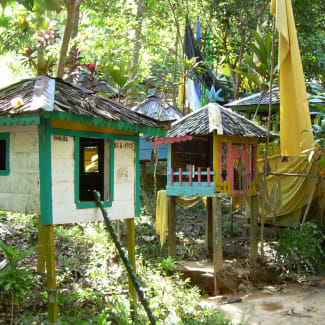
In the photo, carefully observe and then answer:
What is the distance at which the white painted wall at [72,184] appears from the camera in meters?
6.62

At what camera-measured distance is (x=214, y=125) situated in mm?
10703

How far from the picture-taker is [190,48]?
18047 mm

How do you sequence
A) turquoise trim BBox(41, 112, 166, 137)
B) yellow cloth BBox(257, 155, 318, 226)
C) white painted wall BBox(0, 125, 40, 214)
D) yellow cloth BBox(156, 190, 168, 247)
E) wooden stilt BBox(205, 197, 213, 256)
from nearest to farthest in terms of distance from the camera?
turquoise trim BBox(41, 112, 166, 137)
white painted wall BBox(0, 125, 40, 214)
yellow cloth BBox(156, 190, 168, 247)
yellow cloth BBox(257, 155, 318, 226)
wooden stilt BBox(205, 197, 213, 256)

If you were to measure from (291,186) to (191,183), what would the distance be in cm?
374

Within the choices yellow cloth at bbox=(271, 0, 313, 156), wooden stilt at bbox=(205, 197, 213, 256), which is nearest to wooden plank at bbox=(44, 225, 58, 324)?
yellow cloth at bbox=(271, 0, 313, 156)

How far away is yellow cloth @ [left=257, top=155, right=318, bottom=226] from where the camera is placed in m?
12.9

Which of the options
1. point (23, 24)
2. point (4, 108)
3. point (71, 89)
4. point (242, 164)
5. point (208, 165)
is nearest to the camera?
point (4, 108)

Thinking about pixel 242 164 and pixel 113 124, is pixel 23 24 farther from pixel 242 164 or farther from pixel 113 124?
pixel 242 164

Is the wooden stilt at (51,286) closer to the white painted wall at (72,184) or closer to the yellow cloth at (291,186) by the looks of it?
the white painted wall at (72,184)

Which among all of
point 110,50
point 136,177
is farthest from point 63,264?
point 110,50

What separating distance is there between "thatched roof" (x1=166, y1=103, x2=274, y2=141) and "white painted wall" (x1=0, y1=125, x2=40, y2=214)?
4.89 meters

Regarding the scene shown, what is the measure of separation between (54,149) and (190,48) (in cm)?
1250

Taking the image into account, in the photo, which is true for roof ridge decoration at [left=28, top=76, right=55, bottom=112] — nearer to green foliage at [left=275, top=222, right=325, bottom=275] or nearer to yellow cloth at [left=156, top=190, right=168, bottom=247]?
yellow cloth at [left=156, top=190, right=168, bottom=247]

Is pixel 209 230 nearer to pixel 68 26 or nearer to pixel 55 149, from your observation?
pixel 68 26
